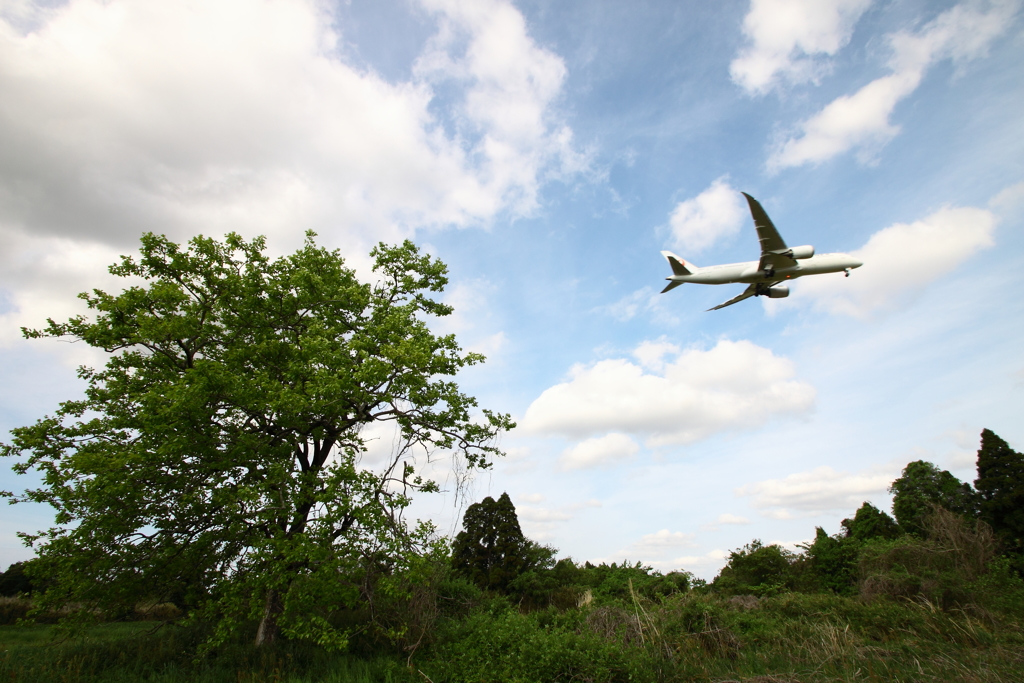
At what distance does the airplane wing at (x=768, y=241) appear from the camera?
10875 mm

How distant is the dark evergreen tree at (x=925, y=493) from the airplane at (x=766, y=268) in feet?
101

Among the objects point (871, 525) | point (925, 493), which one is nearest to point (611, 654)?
point (871, 525)

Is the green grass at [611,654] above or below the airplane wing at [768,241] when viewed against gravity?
below

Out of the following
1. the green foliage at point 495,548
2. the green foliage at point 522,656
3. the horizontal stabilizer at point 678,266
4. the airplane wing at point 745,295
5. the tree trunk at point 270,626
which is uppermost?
the horizontal stabilizer at point 678,266

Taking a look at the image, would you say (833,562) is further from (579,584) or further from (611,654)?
(611,654)

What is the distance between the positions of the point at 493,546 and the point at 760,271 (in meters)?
21.7

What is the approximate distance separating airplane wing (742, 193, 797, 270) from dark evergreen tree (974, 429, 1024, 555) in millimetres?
27096

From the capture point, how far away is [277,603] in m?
13.4

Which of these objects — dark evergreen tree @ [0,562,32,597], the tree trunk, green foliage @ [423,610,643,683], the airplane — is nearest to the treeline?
green foliage @ [423,610,643,683]

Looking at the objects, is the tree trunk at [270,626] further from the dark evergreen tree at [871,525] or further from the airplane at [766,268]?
the dark evergreen tree at [871,525]

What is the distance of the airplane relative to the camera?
11.3 meters

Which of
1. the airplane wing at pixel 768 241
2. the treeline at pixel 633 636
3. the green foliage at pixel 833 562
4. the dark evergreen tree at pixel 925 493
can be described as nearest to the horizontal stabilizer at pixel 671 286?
the airplane wing at pixel 768 241

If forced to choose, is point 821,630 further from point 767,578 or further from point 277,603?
point 767,578

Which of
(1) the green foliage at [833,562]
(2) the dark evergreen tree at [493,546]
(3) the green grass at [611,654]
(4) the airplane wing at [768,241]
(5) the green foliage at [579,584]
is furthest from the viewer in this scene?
(1) the green foliage at [833,562]
